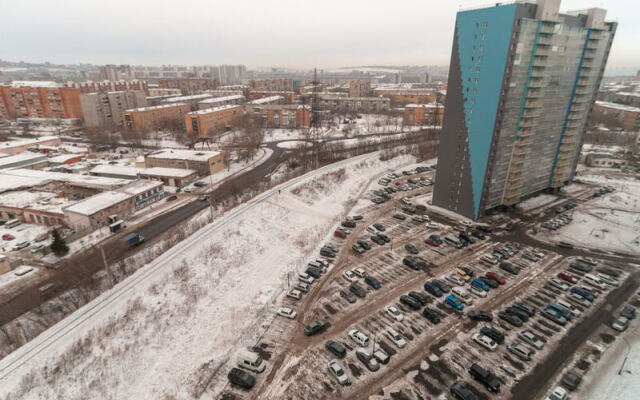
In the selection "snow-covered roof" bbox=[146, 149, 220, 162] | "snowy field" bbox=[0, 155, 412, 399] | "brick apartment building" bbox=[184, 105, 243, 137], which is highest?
"brick apartment building" bbox=[184, 105, 243, 137]

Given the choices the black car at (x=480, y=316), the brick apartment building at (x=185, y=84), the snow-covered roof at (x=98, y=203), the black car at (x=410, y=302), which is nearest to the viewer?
the black car at (x=480, y=316)

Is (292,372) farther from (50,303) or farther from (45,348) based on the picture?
(50,303)

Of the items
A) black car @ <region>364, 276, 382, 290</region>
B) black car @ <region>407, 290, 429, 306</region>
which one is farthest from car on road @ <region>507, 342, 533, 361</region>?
black car @ <region>364, 276, 382, 290</region>

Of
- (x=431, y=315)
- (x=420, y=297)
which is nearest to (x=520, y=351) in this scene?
(x=431, y=315)

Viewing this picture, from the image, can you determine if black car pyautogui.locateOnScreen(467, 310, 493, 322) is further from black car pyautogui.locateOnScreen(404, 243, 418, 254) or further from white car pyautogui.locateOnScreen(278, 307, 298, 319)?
white car pyautogui.locateOnScreen(278, 307, 298, 319)

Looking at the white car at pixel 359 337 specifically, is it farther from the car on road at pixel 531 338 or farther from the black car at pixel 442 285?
the car on road at pixel 531 338

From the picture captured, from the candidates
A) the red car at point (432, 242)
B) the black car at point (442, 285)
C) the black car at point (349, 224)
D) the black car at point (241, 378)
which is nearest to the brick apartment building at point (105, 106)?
the black car at point (349, 224)

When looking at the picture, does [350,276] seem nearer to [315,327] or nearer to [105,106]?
[315,327]
